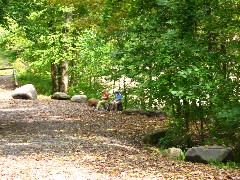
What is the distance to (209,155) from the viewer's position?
9281mm

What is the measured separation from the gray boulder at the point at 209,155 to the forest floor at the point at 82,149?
22.1 inches

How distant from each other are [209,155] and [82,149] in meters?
3.27

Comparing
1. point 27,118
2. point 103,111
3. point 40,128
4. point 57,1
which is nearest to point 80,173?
point 40,128

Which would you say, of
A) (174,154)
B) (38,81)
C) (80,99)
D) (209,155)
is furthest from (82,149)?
(38,81)

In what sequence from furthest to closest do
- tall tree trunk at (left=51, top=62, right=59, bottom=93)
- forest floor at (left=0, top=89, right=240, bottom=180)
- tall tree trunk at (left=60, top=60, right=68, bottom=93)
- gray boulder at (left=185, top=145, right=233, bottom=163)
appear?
1. tall tree trunk at (left=51, top=62, right=59, bottom=93)
2. tall tree trunk at (left=60, top=60, right=68, bottom=93)
3. gray boulder at (left=185, top=145, right=233, bottom=163)
4. forest floor at (left=0, top=89, right=240, bottom=180)

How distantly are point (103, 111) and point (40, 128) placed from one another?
5.51m

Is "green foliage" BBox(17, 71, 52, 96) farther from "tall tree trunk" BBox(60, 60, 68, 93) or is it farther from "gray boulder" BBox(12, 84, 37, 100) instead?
"gray boulder" BBox(12, 84, 37, 100)

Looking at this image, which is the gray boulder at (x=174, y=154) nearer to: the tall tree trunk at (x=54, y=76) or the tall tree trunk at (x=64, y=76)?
the tall tree trunk at (x=64, y=76)

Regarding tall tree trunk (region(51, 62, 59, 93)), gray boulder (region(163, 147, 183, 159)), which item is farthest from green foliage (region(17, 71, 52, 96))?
gray boulder (region(163, 147, 183, 159))

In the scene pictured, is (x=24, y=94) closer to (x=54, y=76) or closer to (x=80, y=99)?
(x=80, y=99)

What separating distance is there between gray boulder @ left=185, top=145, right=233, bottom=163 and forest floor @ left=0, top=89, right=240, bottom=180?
560mm

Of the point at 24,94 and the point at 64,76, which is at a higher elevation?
the point at 64,76

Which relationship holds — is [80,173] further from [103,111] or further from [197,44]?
[103,111]

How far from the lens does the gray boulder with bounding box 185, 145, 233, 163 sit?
9.28m
